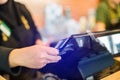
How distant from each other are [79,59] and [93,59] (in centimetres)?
4

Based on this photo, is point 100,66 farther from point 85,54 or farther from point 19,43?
point 19,43

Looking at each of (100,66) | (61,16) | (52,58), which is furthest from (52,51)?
(61,16)

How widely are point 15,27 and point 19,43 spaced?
63mm

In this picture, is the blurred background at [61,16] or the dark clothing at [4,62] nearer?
the dark clothing at [4,62]

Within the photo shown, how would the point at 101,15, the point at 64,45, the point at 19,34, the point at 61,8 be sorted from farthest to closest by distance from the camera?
the point at 61,8 < the point at 101,15 < the point at 19,34 < the point at 64,45

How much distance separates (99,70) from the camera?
1.77 ft

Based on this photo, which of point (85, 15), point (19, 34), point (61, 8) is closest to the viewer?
point (19, 34)

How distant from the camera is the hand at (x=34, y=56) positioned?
0.51 meters

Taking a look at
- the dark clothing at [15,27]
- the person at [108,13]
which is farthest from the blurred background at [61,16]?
the dark clothing at [15,27]

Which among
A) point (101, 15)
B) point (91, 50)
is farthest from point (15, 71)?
point (101, 15)

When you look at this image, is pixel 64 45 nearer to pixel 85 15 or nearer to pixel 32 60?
pixel 32 60

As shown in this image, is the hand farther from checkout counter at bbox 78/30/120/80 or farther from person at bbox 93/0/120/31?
person at bbox 93/0/120/31

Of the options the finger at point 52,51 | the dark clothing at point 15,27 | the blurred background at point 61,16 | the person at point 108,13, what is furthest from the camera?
the blurred background at point 61,16

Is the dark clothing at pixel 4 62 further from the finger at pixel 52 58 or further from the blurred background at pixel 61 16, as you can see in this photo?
the blurred background at pixel 61 16
